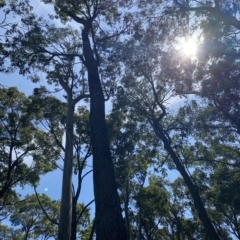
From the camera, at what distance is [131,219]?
21859mm

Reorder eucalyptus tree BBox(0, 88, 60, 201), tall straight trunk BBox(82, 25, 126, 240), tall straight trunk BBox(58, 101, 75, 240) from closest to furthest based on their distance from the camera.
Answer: tall straight trunk BBox(82, 25, 126, 240), tall straight trunk BBox(58, 101, 75, 240), eucalyptus tree BBox(0, 88, 60, 201)

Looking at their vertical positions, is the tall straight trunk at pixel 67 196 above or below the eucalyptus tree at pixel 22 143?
below

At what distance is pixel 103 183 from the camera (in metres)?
5.20

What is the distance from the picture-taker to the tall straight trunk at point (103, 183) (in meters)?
4.49

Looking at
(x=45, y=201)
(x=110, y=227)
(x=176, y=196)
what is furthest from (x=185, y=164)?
(x=110, y=227)

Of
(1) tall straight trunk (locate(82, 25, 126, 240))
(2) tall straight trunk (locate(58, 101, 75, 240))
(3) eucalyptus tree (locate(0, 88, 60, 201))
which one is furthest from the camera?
(3) eucalyptus tree (locate(0, 88, 60, 201))

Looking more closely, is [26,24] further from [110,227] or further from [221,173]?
[221,173]

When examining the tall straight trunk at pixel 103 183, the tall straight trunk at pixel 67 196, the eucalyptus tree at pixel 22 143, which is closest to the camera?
the tall straight trunk at pixel 103 183

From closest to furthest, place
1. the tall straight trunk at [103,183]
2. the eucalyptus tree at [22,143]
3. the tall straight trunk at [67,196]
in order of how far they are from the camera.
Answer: the tall straight trunk at [103,183]
the tall straight trunk at [67,196]
the eucalyptus tree at [22,143]

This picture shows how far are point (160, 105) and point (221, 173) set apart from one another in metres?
5.50

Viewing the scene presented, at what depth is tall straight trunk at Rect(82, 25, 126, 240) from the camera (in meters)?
4.49

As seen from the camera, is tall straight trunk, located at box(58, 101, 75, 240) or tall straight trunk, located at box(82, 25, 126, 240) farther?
tall straight trunk, located at box(58, 101, 75, 240)

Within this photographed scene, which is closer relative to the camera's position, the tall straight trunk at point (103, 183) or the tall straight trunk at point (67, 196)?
the tall straight trunk at point (103, 183)

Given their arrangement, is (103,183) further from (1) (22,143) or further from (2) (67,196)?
(1) (22,143)
